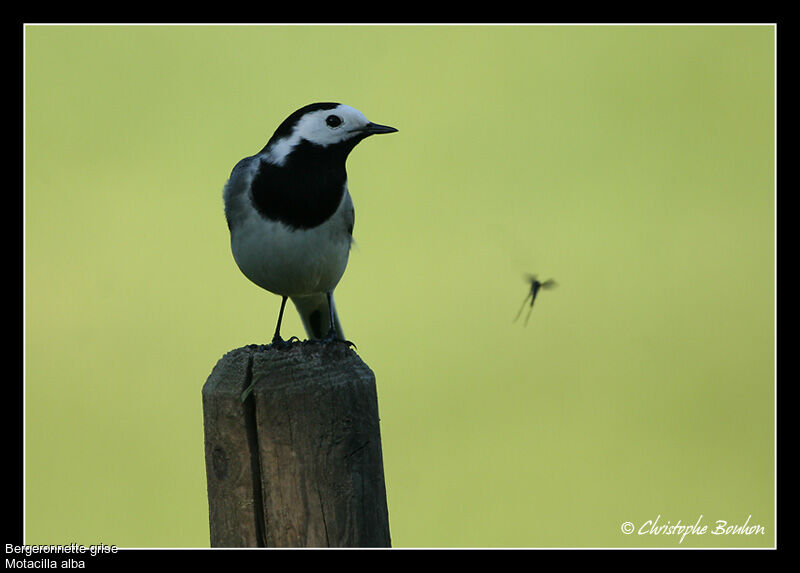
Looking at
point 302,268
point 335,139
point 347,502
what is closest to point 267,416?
point 347,502

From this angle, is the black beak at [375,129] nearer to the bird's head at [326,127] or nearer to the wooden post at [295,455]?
the bird's head at [326,127]

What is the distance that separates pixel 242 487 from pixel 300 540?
0.31 metres

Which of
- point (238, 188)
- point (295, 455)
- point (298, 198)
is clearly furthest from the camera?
point (238, 188)

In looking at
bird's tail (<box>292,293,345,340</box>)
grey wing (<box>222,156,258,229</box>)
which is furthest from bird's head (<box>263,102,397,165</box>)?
bird's tail (<box>292,293,345,340</box>)

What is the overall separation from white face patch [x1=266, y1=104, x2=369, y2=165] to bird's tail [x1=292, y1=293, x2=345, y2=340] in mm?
1175

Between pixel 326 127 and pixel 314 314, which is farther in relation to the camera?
pixel 314 314

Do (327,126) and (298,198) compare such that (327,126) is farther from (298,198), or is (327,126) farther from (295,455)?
(295,455)

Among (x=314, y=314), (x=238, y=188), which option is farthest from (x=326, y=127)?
(x=314, y=314)

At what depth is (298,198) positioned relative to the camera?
478 cm

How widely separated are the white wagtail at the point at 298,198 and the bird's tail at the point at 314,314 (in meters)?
0.68

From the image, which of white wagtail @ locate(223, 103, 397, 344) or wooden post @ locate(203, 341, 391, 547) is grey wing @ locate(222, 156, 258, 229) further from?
wooden post @ locate(203, 341, 391, 547)

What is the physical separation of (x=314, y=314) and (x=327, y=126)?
1.46m

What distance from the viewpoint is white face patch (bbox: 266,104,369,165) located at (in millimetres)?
4793

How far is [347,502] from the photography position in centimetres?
327
